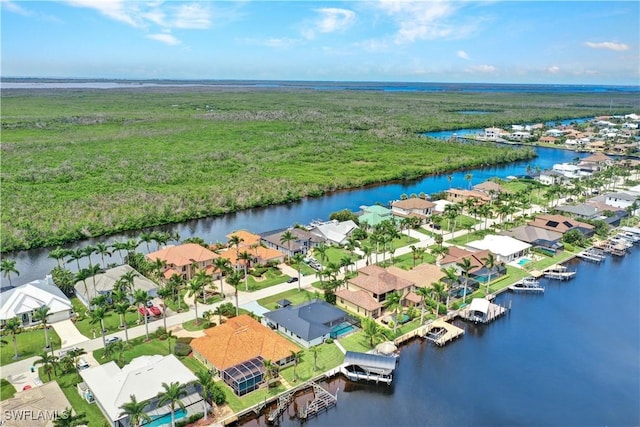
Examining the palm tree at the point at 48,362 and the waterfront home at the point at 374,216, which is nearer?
the palm tree at the point at 48,362

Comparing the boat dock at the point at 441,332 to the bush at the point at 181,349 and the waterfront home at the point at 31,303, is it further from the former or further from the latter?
the waterfront home at the point at 31,303

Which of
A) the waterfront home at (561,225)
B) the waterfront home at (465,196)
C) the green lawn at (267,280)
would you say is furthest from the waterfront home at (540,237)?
the green lawn at (267,280)

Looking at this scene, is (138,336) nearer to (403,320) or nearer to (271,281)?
(271,281)

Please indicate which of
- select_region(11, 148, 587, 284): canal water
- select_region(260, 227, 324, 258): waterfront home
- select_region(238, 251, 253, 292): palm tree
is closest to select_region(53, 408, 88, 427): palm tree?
select_region(238, 251, 253, 292): palm tree

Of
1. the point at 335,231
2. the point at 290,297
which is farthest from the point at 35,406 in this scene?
the point at 335,231

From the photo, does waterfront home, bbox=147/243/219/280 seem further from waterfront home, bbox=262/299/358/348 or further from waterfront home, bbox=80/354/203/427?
waterfront home, bbox=80/354/203/427

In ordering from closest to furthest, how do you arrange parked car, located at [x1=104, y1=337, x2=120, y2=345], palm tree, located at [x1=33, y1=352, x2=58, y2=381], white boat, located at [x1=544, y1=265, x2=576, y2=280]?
→ palm tree, located at [x1=33, y1=352, x2=58, y2=381], parked car, located at [x1=104, y1=337, x2=120, y2=345], white boat, located at [x1=544, y1=265, x2=576, y2=280]

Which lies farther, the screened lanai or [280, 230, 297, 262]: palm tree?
[280, 230, 297, 262]: palm tree
